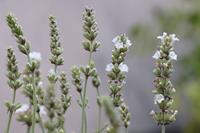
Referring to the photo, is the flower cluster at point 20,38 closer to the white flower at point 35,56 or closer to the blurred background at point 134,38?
the white flower at point 35,56

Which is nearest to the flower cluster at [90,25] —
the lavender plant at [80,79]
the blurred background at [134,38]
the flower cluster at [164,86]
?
the lavender plant at [80,79]

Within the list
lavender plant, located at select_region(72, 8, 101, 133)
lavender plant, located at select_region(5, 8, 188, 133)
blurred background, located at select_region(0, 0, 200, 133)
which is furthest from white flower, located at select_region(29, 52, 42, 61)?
blurred background, located at select_region(0, 0, 200, 133)

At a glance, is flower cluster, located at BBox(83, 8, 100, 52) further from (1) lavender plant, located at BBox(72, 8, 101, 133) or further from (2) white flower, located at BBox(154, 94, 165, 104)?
(2) white flower, located at BBox(154, 94, 165, 104)

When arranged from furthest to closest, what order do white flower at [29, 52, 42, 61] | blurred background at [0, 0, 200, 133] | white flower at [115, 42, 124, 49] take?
blurred background at [0, 0, 200, 133]
white flower at [115, 42, 124, 49]
white flower at [29, 52, 42, 61]

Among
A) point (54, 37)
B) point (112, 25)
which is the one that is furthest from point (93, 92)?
point (54, 37)

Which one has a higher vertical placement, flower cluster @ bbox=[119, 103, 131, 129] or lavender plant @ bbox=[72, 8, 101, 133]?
lavender plant @ bbox=[72, 8, 101, 133]

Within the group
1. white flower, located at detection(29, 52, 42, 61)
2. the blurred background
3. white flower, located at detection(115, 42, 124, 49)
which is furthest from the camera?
the blurred background

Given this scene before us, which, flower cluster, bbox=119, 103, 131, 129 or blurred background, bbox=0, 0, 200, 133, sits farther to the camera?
blurred background, bbox=0, 0, 200, 133

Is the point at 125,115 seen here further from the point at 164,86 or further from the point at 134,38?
the point at 134,38

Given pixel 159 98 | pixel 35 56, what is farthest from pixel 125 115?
pixel 35 56
